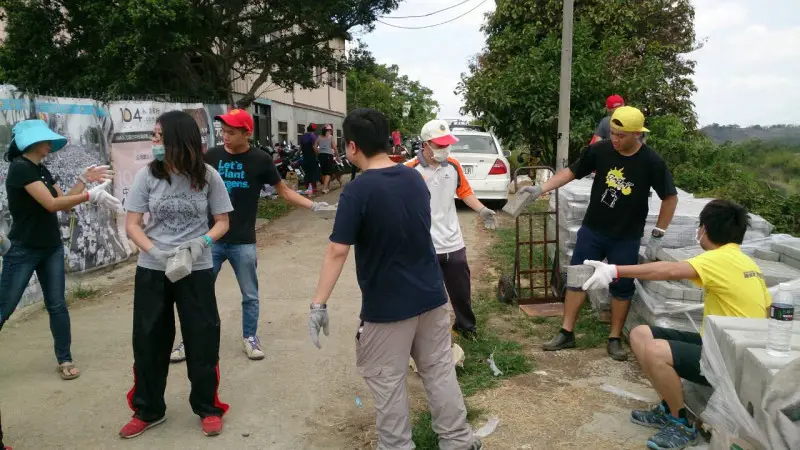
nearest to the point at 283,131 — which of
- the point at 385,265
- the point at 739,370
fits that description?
the point at 385,265

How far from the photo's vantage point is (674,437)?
317 cm

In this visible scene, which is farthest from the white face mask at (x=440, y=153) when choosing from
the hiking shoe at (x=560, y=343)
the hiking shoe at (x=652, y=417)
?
the hiking shoe at (x=652, y=417)

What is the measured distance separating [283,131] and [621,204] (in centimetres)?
2044

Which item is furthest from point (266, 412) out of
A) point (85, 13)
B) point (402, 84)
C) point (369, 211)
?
point (402, 84)

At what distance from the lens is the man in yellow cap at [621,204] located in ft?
14.6

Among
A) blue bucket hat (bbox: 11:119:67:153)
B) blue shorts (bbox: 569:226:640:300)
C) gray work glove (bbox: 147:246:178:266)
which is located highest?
blue bucket hat (bbox: 11:119:67:153)

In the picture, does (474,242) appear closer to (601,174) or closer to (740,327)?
(601,174)

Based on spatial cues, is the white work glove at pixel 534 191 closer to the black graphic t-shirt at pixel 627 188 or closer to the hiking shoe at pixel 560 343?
the black graphic t-shirt at pixel 627 188

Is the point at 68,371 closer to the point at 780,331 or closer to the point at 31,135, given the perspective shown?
the point at 31,135

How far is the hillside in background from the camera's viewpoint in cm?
803

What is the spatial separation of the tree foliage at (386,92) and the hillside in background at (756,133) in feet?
17.3

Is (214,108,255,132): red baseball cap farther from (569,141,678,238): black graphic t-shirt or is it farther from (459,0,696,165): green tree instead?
(459,0,696,165): green tree

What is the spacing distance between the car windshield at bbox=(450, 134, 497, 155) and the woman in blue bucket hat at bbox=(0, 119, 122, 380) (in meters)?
8.19

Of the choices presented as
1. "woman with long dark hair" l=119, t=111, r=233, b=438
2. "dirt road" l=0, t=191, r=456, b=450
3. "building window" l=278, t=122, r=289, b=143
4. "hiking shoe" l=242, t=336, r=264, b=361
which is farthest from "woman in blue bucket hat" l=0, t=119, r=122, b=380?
"building window" l=278, t=122, r=289, b=143
